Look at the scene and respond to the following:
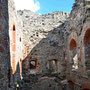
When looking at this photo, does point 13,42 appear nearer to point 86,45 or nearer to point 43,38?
point 43,38

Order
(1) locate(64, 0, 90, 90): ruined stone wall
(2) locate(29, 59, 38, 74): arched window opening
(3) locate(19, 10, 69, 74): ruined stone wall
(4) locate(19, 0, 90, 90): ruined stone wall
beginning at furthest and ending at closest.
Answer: (2) locate(29, 59, 38, 74): arched window opening < (3) locate(19, 10, 69, 74): ruined stone wall < (4) locate(19, 0, 90, 90): ruined stone wall < (1) locate(64, 0, 90, 90): ruined stone wall

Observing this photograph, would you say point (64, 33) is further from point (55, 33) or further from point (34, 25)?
point (34, 25)

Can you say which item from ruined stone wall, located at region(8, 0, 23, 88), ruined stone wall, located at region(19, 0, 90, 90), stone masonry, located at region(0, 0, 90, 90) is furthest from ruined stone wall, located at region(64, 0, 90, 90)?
ruined stone wall, located at region(8, 0, 23, 88)

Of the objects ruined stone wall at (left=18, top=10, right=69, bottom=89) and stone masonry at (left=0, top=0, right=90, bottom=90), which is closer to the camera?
stone masonry at (left=0, top=0, right=90, bottom=90)

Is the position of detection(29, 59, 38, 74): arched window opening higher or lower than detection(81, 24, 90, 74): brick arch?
lower

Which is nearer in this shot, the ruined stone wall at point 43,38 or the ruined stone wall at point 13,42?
the ruined stone wall at point 13,42

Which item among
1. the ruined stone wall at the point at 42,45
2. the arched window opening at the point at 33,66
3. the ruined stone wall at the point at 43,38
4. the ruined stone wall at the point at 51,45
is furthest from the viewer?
the arched window opening at the point at 33,66

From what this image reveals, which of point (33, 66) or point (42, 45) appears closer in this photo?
point (42, 45)

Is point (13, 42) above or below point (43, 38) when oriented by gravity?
below

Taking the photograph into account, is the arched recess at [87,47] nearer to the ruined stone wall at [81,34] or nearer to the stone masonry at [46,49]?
the ruined stone wall at [81,34]

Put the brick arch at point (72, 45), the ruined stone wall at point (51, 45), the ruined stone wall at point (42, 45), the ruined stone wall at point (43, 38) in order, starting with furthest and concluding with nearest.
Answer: the ruined stone wall at point (43, 38)
the ruined stone wall at point (42, 45)
the ruined stone wall at point (51, 45)
the brick arch at point (72, 45)

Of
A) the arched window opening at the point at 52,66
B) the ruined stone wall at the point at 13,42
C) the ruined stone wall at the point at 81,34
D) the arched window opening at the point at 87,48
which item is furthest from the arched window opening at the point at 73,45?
the ruined stone wall at the point at 13,42

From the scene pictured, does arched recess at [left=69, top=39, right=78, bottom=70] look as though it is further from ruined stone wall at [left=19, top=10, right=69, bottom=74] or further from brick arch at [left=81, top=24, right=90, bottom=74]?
brick arch at [left=81, top=24, right=90, bottom=74]

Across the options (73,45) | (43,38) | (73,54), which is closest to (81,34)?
(73,45)
